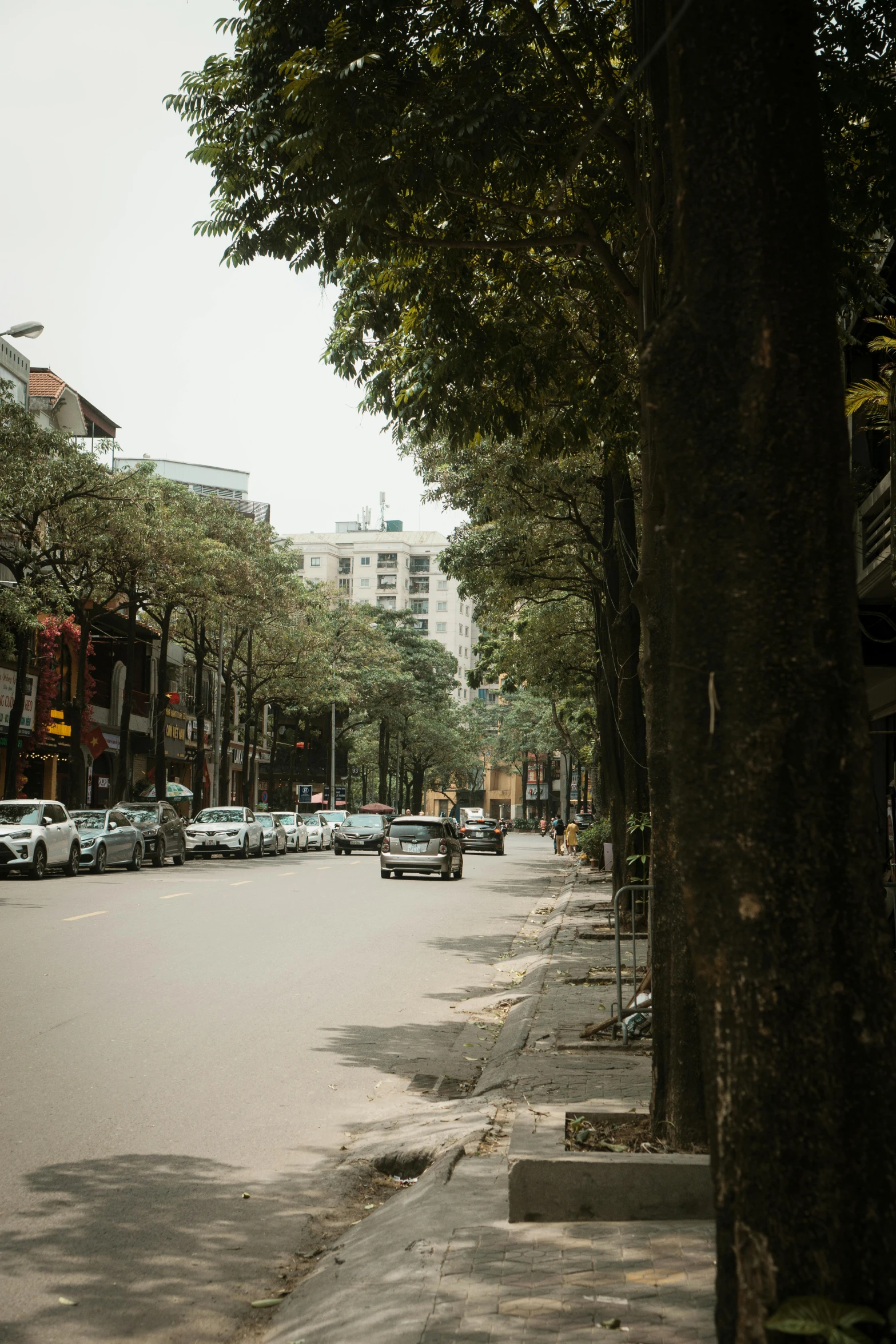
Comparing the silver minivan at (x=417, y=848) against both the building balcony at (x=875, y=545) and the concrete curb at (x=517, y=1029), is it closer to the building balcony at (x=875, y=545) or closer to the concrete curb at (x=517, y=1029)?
the concrete curb at (x=517, y=1029)

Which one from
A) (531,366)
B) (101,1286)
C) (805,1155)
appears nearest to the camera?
(805,1155)

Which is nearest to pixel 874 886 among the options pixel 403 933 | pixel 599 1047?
pixel 599 1047

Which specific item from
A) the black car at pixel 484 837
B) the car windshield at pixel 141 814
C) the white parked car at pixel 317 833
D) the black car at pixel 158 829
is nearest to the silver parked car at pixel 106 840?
the black car at pixel 158 829

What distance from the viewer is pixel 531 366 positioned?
1069 cm

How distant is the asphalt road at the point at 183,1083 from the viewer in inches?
188

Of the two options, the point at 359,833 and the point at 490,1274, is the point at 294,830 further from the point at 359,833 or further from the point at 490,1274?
the point at 490,1274

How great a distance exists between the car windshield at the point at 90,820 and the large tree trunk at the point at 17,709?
1657 millimetres

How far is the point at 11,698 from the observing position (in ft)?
118

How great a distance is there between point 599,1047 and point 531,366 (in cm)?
550

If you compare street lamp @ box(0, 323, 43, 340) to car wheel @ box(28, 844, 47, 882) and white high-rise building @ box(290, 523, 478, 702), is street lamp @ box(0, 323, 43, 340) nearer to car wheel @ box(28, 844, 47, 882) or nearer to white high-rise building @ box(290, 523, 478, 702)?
car wheel @ box(28, 844, 47, 882)

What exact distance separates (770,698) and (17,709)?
28690 mm

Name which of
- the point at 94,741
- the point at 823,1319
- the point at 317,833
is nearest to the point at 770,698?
the point at 823,1319

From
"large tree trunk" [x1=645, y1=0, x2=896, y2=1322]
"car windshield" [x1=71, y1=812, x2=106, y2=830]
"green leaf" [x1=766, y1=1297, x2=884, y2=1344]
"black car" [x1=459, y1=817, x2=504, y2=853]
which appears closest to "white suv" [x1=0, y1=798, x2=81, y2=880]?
"car windshield" [x1=71, y1=812, x2=106, y2=830]

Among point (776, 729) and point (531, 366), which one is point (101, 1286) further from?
point (531, 366)
